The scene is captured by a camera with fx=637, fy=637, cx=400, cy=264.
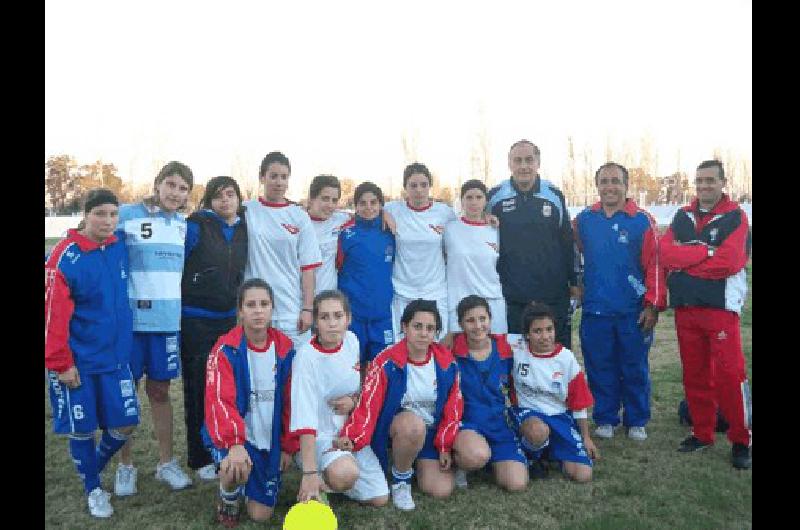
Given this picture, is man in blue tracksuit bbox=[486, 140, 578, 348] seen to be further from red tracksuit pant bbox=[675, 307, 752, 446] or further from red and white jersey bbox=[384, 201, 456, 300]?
red tracksuit pant bbox=[675, 307, 752, 446]

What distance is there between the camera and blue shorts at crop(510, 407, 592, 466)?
14.1ft

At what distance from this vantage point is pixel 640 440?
196 inches

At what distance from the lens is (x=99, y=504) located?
3.77 metres

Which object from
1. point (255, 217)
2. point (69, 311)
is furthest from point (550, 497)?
point (69, 311)

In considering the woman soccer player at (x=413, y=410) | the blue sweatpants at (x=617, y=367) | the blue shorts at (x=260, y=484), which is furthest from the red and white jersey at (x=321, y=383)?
the blue sweatpants at (x=617, y=367)

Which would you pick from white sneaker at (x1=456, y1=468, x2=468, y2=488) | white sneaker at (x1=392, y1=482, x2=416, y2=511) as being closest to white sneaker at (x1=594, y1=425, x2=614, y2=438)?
white sneaker at (x1=456, y1=468, x2=468, y2=488)

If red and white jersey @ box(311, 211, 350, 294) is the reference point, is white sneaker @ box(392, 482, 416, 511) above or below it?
below

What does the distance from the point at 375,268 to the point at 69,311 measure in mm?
2108

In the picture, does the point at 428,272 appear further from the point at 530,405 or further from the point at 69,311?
the point at 69,311

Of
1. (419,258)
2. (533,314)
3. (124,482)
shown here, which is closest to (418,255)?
(419,258)

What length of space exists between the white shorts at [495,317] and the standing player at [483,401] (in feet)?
1.51

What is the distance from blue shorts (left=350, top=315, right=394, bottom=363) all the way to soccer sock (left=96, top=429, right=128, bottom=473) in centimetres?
174
